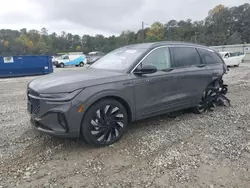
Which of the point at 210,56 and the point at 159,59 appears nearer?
the point at 159,59

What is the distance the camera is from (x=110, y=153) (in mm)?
3266

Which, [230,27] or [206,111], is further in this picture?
[230,27]

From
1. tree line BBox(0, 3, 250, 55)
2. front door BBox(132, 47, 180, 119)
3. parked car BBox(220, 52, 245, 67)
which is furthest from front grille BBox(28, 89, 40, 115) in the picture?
tree line BBox(0, 3, 250, 55)

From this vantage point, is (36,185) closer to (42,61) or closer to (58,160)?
(58,160)

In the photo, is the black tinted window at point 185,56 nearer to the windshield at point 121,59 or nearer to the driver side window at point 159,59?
the driver side window at point 159,59

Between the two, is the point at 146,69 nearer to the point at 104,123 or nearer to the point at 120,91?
the point at 120,91

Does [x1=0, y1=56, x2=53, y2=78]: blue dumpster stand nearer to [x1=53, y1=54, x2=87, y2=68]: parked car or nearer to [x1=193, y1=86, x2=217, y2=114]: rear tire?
[x1=53, y1=54, x2=87, y2=68]: parked car

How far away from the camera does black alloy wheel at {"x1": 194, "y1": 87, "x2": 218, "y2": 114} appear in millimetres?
5023

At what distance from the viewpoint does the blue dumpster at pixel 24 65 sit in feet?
52.3

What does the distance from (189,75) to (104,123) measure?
7.08 ft

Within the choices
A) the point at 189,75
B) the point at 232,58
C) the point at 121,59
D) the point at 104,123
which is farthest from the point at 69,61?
the point at 104,123

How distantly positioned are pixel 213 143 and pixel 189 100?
4.08ft

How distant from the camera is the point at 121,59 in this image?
4.19 meters

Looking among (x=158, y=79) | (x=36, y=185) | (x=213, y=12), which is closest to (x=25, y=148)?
(x=36, y=185)
